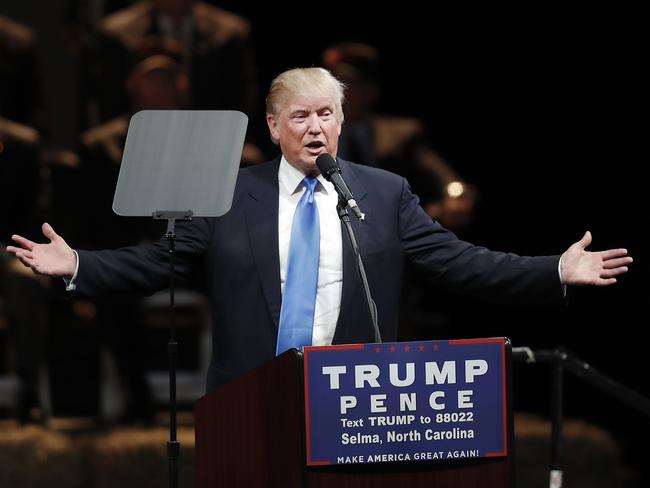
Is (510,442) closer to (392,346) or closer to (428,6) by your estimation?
(392,346)

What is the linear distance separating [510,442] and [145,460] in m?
3.07

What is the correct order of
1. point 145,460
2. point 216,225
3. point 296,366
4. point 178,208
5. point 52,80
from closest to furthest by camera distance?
point 296,366
point 178,208
point 216,225
point 145,460
point 52,80

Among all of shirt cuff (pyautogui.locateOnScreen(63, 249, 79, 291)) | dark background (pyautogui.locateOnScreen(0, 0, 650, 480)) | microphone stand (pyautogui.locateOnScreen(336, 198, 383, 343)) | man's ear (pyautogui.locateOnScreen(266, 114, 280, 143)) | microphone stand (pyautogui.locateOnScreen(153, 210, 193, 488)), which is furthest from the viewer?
dark background (pyautogui.locateOnScreen(0, 0, 650, 480))

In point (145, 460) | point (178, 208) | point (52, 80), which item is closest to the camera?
point (178, 208)

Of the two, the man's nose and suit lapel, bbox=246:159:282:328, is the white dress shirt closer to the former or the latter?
suit lapel, bbox=246:159:282:328

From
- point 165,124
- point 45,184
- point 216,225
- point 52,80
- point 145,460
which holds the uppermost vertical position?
point 52,80

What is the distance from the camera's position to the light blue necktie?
9.46 feet

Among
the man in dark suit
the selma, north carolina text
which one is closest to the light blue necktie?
the man in dark suit

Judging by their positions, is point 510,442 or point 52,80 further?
point 52,80

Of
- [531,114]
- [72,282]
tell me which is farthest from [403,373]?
[531,114]

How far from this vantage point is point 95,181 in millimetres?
5492

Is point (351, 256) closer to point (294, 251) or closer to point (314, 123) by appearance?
point (294, 251)

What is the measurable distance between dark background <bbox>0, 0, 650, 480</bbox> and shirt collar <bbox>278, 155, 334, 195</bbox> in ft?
8.71

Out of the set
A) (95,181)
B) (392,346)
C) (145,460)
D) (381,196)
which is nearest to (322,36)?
(95,181)
